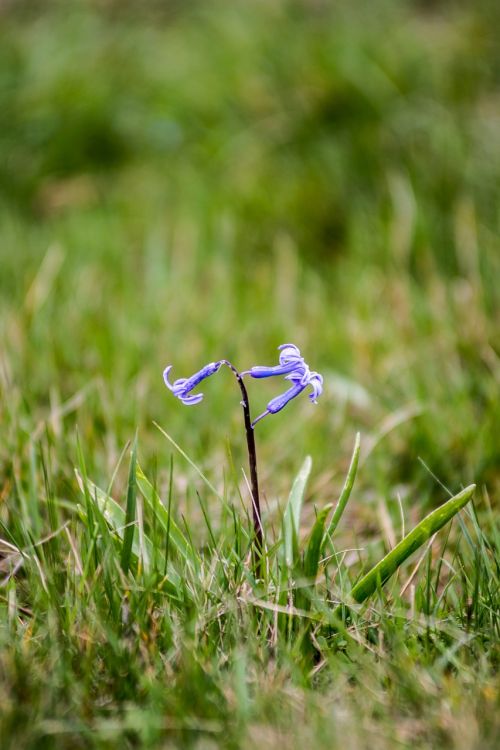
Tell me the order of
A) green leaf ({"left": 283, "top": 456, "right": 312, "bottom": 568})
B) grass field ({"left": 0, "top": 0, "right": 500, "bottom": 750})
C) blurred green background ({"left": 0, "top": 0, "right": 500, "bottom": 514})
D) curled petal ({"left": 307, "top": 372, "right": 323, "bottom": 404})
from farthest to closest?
1. blurred green background ({"left": 0, "top": 0, "right": 500, "bottom": 514})
2. green leaf ({"left": 283, "top": 456, "right": 312, "bottom": 568})
3. curled petal ({"left": 307, "top": 372, "right": 323, "bottom": 404})
4. grass field ({"left": 0, "top": 0, "right": 500, "bottom": 750})

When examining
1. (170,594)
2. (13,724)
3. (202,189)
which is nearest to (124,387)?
(170,594)

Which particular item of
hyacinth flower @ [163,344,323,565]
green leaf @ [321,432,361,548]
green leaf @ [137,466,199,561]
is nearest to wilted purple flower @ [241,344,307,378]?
hyacinth flower @ [163,344,323,565]

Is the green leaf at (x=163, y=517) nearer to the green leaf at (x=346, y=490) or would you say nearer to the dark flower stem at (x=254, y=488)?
the dark flower stem at (x=254, y=488)

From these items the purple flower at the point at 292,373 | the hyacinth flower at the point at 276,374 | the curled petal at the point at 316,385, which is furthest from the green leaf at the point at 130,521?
the curled petal at the point at 316,385

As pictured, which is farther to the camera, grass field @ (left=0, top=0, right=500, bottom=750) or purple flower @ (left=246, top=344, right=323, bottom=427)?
purple flower @ (left=246, top=344, right=323, bottom=427)

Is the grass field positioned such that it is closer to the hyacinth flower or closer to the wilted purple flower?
the hyacinth flower

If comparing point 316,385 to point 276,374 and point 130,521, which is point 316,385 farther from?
point 130,521

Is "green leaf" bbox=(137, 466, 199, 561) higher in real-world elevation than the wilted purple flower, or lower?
lower
